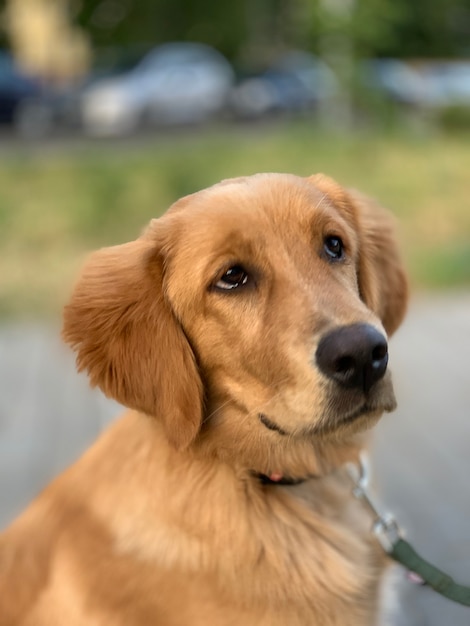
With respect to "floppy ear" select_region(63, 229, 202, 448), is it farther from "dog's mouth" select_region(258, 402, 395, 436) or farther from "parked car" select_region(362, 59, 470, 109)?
"parked car" select_region(362, 59, 470, 109)

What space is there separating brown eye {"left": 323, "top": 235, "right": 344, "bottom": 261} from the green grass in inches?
235

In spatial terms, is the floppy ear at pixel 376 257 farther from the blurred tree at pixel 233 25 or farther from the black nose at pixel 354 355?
the blurred tree at pixel 233 25

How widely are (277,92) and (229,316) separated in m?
22.9

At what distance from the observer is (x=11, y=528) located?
2625mm

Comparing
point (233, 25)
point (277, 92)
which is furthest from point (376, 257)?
point (233, 25)

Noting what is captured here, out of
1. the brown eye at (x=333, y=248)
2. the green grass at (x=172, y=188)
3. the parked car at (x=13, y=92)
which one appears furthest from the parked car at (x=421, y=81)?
the brown eye at (x=333, y=248)

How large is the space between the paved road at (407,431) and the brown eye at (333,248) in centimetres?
152

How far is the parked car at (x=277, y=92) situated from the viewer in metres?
23.5

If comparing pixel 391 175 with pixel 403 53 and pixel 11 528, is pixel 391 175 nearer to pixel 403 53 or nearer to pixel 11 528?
pixel 11 528

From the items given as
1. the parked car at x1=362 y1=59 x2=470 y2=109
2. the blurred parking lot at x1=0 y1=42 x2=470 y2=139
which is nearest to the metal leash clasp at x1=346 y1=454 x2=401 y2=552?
the blurred parking lot at x1=0 y1=42 x2=470 y2=139

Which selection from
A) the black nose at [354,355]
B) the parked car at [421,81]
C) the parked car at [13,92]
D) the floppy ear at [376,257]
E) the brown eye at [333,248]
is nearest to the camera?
the black nose at [354,355]

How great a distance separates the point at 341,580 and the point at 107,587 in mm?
765

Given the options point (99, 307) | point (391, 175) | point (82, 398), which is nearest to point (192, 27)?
point (391, 175)

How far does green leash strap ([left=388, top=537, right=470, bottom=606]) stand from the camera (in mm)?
2428
